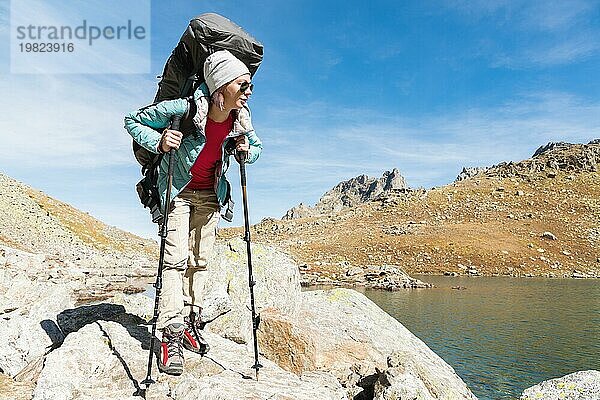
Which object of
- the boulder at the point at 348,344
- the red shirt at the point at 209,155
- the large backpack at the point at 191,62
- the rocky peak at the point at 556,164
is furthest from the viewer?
the rocky peak at the point at 556,164

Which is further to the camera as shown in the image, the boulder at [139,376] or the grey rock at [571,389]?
the grey rock at [571,389]

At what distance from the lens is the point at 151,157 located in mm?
7254

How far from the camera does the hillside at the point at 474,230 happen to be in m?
57.1

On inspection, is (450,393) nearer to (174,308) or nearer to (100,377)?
(174,308)

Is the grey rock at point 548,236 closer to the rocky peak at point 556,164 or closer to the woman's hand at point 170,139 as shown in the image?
the rocky peak at point 556,164

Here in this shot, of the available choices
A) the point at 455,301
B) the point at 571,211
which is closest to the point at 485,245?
the point at 571,211

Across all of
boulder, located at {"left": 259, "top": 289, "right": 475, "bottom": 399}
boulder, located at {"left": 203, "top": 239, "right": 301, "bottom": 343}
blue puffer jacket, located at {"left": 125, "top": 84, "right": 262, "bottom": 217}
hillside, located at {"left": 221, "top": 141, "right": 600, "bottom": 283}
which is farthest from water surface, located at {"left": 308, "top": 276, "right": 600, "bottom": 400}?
hillside, located at {"left": 221, "top": 141, "right": 600, "bottom": 283}

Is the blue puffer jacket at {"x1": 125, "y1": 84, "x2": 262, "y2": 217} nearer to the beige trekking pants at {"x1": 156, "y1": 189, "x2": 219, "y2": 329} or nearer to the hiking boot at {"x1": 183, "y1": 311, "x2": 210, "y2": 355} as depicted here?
the beige trekking pants at {"x1": 156, "y1": 189, "x2": 219, "y2": 329}

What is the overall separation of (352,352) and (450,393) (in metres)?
2.29

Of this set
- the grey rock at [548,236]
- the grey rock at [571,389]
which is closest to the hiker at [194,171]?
the grey rock at [571,389]

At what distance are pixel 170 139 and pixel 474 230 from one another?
6472 centimetres

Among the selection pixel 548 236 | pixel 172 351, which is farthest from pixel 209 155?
pixel 548 236

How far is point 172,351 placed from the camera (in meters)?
6.67

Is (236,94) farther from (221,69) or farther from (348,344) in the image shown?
(348,344)
